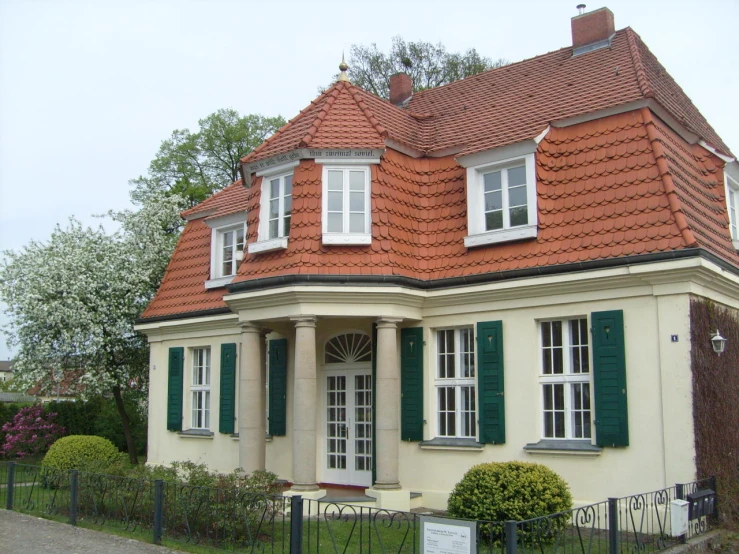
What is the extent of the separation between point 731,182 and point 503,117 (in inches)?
183

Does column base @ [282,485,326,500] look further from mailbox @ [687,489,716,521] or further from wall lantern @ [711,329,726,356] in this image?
wall lantern @ [711,329,726,356]

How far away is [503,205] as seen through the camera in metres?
13.4

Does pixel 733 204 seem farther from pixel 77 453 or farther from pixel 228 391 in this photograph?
pixel 77 453

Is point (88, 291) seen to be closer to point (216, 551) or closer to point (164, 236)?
point (164, 236)

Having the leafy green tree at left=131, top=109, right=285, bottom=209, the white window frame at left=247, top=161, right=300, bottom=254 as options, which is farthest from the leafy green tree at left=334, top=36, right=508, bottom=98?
the white window frame at left=247, top=161, right=300, bottom=254

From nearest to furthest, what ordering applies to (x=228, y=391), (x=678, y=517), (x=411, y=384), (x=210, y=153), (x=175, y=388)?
(x=678, y=517)
(x=411, y=384)
(x=228, y=391)
(x=175, y=388)
(x=210, y=153)

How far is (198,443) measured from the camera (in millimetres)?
A: 18000

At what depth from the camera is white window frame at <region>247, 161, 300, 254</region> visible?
14.1 metres

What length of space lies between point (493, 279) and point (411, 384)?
2535 millimetres

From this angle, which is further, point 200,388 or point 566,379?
point 200,388


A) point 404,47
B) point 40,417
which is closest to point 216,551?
point 40,417

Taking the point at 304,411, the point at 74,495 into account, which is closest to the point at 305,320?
the point at 304,411

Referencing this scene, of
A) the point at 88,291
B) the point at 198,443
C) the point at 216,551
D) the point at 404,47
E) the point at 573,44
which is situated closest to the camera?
the point at 216,551

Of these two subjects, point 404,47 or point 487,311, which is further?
point 404,47
